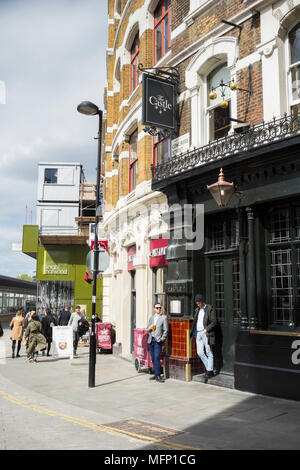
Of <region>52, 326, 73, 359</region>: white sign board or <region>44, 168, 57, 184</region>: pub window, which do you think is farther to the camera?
<region>44, 168, 57, 184</region>: pub window

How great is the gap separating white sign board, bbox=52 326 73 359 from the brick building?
9.79 feet

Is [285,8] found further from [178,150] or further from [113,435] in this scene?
[113,435]

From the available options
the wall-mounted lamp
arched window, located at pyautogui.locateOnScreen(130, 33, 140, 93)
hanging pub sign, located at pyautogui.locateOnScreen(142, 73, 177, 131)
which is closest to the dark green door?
the wall-mounted lamp

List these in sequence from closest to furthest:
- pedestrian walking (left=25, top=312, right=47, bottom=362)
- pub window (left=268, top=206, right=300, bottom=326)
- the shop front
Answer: the shop front → pub window (left=268, top=206, right=300, bottom=326) → pedestrian walking (left=25, top=312, right=47, bottom=362)

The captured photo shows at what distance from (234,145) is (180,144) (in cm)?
262

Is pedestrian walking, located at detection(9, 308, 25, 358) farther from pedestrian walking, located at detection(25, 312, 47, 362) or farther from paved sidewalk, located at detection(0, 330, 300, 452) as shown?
paved sidewalk, located at detection(0, 330, 300, 452)

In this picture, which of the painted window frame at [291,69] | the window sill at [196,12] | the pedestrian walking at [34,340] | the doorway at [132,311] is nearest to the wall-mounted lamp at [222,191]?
the painted window frame at [291,69]

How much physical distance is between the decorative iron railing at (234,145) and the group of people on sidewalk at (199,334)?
317 centimetres

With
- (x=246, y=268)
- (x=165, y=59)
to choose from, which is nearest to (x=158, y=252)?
(x=246, y=268)

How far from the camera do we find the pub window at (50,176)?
136 feet

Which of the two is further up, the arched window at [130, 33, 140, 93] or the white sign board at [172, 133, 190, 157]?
the arched window at [130, 33, 140, 93]

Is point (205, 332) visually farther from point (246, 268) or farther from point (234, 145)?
point (234, 145)

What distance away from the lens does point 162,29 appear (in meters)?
14.5

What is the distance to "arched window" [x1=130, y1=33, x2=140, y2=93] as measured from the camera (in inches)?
657
